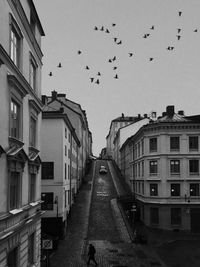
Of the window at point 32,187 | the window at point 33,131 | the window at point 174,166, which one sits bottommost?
the window at point 32,187

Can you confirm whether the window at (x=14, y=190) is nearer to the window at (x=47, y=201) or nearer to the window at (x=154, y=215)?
the window at (x=47, y=201)

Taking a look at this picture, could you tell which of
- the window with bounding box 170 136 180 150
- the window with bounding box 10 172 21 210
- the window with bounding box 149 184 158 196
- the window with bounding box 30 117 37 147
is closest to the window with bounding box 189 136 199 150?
the window with bounding box 170 136 180 150

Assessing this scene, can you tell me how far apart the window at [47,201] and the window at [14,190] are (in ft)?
72.3

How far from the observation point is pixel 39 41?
2381 centimetres

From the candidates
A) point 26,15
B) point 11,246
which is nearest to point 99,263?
point 11,246

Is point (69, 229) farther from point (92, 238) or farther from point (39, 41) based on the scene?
point (39, 41)

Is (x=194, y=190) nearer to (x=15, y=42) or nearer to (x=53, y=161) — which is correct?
(x=53, y=161)

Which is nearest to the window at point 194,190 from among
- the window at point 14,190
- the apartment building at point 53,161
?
the apartment building at point 53,161

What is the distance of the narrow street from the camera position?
30828 mm

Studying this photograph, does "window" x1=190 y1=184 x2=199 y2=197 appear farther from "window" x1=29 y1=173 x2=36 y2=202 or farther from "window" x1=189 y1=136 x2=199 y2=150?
"window" x1=29 y1=173 x2=36 y2=202

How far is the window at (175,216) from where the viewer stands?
46781mm

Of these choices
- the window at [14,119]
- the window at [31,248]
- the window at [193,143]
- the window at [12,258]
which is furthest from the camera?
the window at [193,143]

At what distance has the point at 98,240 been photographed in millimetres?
38969

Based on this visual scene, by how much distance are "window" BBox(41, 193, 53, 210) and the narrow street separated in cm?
395
